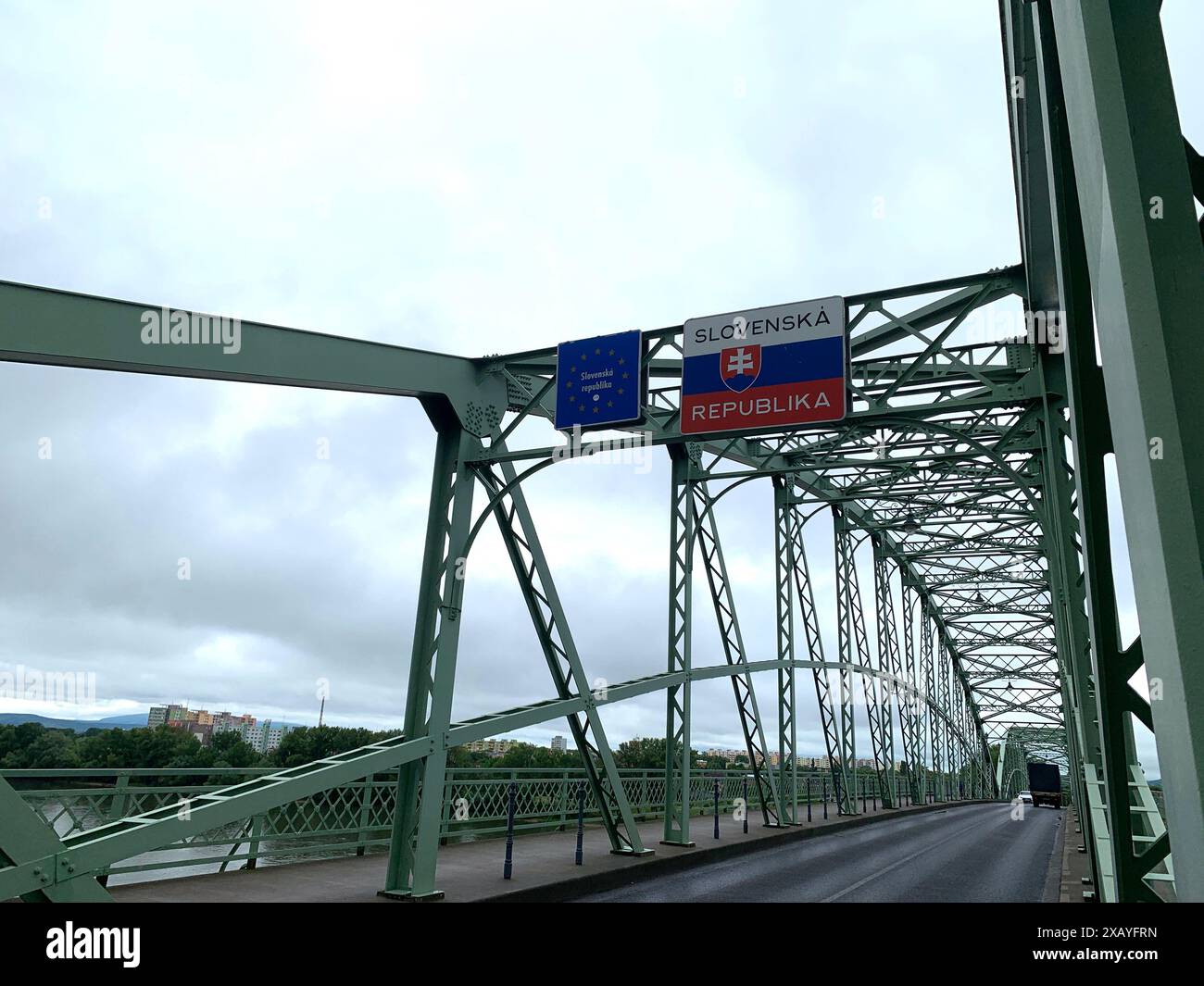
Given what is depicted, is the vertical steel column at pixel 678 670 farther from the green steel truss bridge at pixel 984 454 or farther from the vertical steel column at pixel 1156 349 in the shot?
the vertical steel column at pixel 1156 349

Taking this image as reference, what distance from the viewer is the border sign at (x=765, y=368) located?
35.4 feet

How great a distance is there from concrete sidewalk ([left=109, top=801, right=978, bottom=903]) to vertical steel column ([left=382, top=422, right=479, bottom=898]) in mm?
507

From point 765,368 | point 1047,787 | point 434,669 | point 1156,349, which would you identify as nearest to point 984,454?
point 765,368

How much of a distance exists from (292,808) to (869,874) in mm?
9849

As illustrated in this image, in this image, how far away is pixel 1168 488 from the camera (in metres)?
1.86

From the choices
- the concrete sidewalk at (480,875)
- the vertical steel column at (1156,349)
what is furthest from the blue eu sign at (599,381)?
the vertical steel column at (1156,349)

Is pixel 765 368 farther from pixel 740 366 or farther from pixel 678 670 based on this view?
pixel 678 670

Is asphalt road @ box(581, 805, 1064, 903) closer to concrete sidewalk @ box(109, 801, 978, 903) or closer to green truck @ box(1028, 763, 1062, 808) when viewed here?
concrete sidewalk @ box(109, 801, 978, 903)

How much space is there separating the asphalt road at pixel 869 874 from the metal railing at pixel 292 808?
12.1 feet
